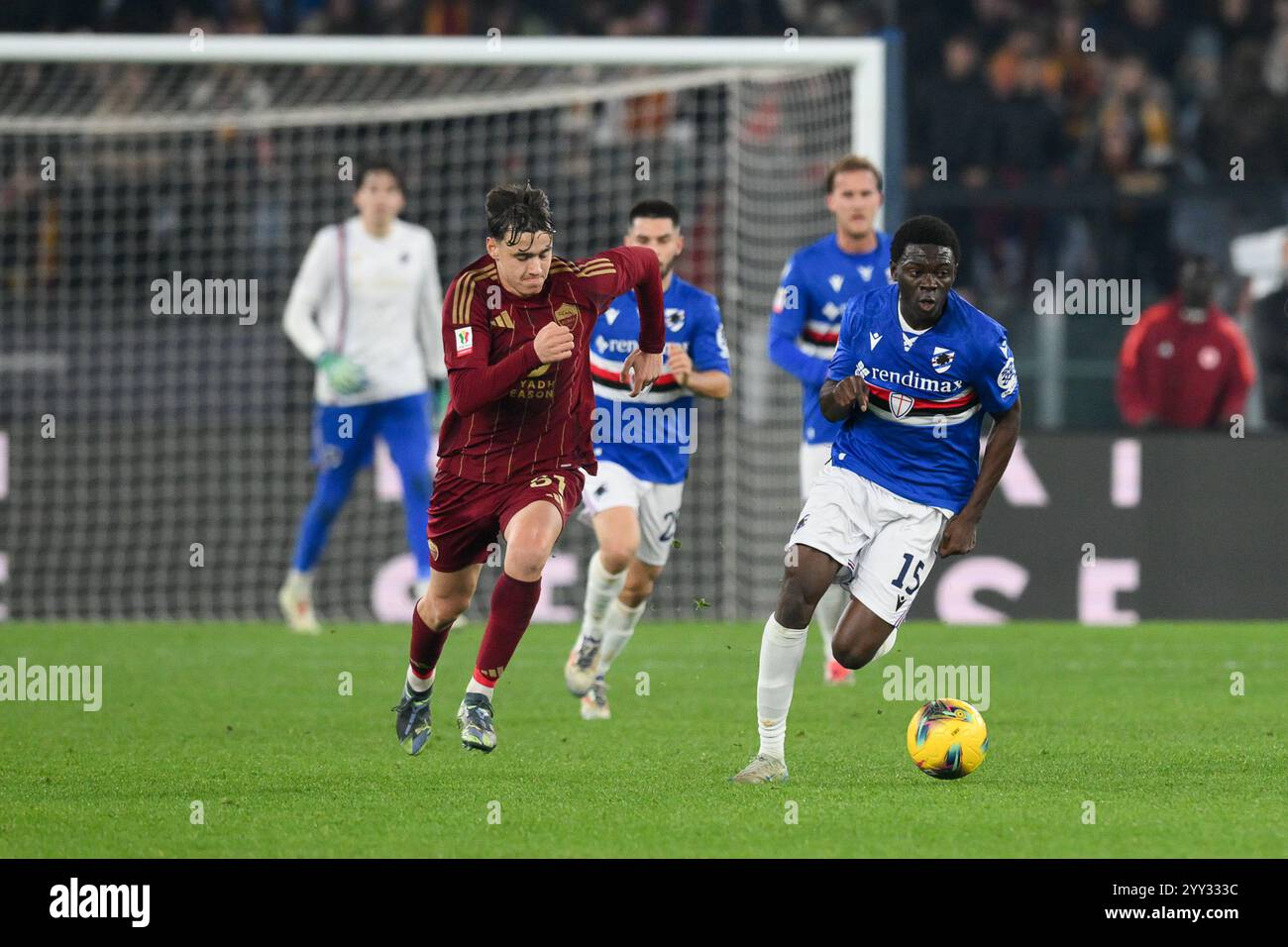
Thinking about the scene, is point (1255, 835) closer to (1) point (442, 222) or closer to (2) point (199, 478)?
(2) point (199, 478)

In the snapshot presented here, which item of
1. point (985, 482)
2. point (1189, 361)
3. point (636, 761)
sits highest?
point (1189, 361)

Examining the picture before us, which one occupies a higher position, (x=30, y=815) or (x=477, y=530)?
(x=477, y=530)

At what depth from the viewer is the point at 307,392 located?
1384cm

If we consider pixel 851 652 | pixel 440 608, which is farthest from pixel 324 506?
pixel 851 652

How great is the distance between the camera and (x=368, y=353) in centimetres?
1217

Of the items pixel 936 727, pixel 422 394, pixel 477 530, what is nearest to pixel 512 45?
pixel 422 394

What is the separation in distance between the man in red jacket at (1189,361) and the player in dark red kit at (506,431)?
6.47m

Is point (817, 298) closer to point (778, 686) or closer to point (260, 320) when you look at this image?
point (778, 686)

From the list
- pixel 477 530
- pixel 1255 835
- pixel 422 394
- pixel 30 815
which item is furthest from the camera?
pixel 422 394

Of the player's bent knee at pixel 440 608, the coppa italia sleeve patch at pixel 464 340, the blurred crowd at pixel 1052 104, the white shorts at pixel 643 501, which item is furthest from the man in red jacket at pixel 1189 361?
the coppa italia sleeve patch at pixel 464 340

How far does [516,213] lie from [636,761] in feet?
6.52

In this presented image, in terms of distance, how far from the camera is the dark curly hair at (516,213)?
716cm

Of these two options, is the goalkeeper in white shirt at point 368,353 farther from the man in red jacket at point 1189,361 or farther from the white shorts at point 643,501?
the man in red jacket at point 1189,361

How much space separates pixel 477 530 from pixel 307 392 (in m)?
6.58
